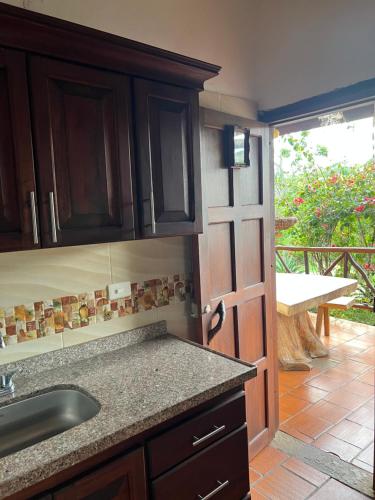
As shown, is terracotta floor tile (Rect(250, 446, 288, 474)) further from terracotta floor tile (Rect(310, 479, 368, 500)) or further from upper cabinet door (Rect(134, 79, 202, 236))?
upper cabinet door (Rect(134, 79, 202, 236))

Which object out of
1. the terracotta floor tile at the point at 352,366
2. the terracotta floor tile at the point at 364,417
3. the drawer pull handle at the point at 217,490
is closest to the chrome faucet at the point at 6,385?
the drawer pull handle at the point at 217,490

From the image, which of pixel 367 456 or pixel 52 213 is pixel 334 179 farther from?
pixel 52 213

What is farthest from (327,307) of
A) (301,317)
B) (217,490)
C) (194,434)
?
(194,434)

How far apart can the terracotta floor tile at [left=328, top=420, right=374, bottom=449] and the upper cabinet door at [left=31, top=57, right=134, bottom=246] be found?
2024 millimetres

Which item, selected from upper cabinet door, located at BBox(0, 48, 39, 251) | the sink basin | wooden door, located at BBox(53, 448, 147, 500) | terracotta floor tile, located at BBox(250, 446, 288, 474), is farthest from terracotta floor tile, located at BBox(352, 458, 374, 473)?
upper cabinet door, located at BBox(0, 48, 39, 251)

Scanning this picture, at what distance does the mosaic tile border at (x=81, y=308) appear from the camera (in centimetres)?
140

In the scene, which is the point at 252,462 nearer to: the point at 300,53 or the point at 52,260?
the point at 52,260

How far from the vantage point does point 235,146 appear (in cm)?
189

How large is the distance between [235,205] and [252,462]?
1.55 metres

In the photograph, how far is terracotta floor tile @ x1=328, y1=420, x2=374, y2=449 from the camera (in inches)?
89.7

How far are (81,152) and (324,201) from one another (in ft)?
16.0

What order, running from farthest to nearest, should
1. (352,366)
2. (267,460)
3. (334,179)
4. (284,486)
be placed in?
(334,179) < (352,366) < (267,460) < (284,486)

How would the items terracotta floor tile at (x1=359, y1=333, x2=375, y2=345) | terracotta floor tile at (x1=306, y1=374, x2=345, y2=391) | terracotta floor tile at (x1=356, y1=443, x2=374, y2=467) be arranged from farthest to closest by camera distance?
terracotta floor tile at (x1=359, y1=333, x2=375, y2=345) < terracotta floor tile at (x1=306, y1=374, x2=345, y2=391) < terracotta floor tile at (x1=356, y1=443, x2=374, y2=467)

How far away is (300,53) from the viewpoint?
1943 mm
